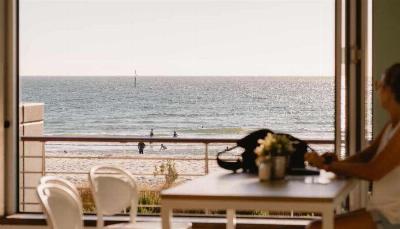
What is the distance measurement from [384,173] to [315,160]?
1.31 ft

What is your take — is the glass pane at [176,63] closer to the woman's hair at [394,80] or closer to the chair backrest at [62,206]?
the woman's hair at [394,80]

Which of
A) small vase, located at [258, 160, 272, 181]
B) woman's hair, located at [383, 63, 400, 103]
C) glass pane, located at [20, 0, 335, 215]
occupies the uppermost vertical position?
glass pane, located at [20, 0, 335, 215]

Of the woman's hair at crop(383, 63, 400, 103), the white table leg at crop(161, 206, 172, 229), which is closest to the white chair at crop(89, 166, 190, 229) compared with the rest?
the white table leg at crop(161, 206, 172, 229)

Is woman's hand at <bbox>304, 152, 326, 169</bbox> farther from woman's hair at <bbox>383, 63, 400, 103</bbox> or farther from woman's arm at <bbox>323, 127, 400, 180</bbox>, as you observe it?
woman's hair at <bbox>383, 63, 400, 103</bbox>

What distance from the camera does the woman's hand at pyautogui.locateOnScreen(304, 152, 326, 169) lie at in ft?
11.4

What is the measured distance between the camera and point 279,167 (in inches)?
133

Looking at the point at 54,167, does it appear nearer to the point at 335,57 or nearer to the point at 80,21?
the point at 80,21

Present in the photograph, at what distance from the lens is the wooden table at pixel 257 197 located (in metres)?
2.83

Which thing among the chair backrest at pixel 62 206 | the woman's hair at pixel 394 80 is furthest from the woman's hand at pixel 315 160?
the chair backrest at pixel 62 206

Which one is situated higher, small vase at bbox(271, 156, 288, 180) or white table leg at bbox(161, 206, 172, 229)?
small vase at bbox(271, 156, 288, 180)

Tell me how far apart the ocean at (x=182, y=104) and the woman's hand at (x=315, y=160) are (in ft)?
88.3

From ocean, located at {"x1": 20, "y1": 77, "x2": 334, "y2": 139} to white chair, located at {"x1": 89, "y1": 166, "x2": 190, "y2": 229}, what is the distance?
26.3 meters

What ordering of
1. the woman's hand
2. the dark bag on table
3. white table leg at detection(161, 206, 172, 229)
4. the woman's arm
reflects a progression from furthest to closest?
the dark bag on table < the woman's hand < the woman's arm < white table leg at detection(161, 206, 172, 229)

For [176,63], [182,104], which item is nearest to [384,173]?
[182,104]
